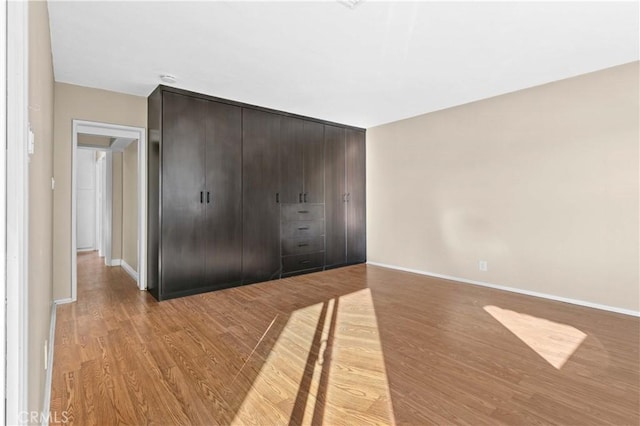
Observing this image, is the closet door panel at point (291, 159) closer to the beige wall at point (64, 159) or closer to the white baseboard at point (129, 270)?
the beige wall at point (64, 159)

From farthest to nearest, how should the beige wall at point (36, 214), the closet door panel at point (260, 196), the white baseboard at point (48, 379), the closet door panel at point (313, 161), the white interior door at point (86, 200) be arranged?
the white interior door at point (86, 200) < the closet door panel at point (313, 161) < the closet door panel at point (260, 196) < the white baseboard at point (48, 379) < the beige wall at point (36, 214)

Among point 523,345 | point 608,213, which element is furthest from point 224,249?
point 608,213

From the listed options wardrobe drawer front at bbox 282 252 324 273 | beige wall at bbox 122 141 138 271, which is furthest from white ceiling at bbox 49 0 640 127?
wardrobe drawer front at bbox 282 252 324 273

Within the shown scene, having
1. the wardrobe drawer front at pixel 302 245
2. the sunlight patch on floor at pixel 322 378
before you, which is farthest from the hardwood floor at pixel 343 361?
the wardrobe drawer front at pixel 302 245

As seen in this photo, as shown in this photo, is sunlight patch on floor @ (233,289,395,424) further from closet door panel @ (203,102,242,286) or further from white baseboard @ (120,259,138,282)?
white baseboard @ (120,259,138,282)

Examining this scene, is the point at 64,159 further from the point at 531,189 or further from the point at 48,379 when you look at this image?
the point at 531,189

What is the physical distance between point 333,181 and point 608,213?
11.7 feet

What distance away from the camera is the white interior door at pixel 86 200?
773cm

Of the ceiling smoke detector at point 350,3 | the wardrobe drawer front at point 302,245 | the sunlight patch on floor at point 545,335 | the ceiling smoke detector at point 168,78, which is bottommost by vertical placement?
the sunlight patch on floor at point 545,335

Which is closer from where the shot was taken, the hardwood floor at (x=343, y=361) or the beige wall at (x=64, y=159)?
the hardwood floor at (x=343, y=361)

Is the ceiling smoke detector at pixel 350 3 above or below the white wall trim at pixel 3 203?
above

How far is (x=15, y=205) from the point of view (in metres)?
0.90

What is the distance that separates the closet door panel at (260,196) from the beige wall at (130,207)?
1.71 metres

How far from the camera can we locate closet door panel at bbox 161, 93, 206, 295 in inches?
145
